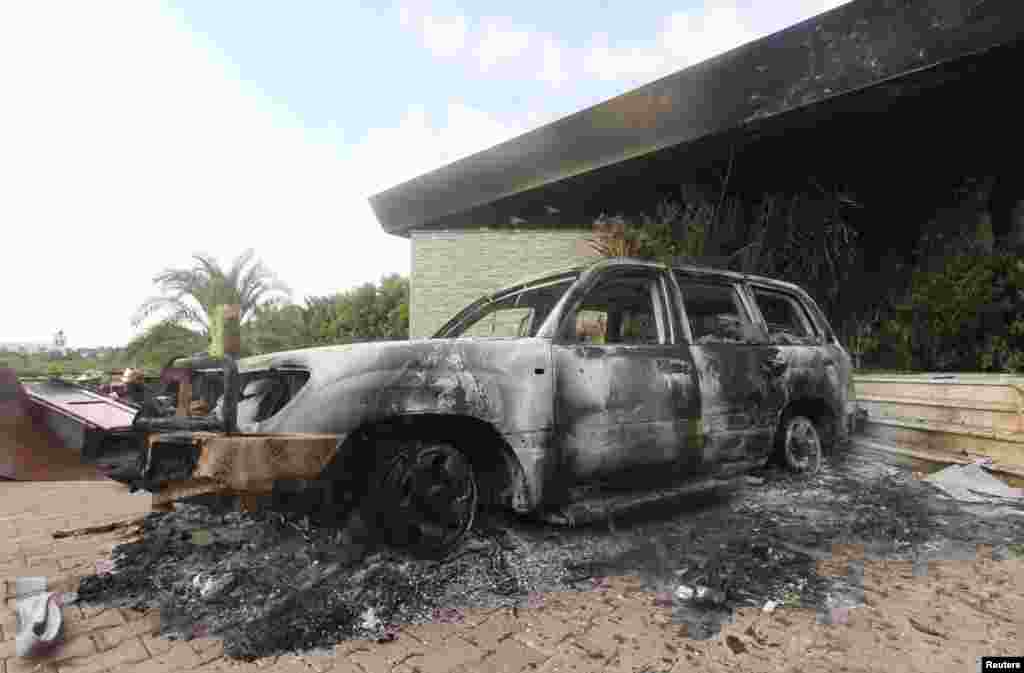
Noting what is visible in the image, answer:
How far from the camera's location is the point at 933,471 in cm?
424

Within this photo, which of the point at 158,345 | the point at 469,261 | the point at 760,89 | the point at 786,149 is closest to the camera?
the point at 760,89

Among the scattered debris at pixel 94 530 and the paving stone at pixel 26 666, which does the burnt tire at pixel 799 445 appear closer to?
the paving stone at pixel 26 666

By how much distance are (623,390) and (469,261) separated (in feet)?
25.4

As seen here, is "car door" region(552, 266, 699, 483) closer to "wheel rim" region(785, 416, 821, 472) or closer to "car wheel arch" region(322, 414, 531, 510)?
"car wheel arch" region(322, 414, 531, 510)

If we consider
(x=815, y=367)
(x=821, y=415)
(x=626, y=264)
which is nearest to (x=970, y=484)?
(x=821, y=415)

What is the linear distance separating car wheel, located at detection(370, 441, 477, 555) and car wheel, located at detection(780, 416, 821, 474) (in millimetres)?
2651

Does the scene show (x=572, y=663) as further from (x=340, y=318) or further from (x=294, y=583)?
(x=340, y=318)

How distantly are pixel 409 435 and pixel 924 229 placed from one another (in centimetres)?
804

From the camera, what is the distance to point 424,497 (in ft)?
7.96

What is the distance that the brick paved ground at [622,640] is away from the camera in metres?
1.79

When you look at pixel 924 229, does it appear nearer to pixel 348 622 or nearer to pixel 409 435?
pixel 409 435

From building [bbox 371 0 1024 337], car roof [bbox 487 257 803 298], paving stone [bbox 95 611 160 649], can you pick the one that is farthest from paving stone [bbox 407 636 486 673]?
building [bbox 371 0 1024 337]

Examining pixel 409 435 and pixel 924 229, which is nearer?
pixel 409 435

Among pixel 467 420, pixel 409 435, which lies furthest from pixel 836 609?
pixel 409 435
